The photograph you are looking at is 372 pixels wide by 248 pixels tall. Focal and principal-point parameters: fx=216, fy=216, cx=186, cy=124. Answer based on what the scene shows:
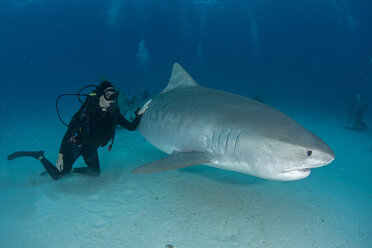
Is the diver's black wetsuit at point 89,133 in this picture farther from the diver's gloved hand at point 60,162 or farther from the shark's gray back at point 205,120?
the shark's gray back at point 205,120

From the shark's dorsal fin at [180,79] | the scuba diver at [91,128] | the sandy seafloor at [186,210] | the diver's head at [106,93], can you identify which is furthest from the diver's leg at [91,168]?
the shark's dorsal fin at [180,79]

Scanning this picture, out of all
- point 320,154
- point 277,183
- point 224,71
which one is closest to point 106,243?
point 320,154

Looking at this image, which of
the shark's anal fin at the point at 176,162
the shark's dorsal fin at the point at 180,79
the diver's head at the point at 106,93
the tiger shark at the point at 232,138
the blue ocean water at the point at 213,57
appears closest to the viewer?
the tiger shark at the point at 232,138

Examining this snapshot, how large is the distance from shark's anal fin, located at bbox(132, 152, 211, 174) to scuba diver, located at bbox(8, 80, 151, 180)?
1742 mm

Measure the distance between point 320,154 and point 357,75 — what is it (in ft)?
330

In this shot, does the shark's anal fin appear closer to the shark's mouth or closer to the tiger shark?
the tiger shark

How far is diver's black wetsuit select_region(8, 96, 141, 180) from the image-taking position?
4086 mm

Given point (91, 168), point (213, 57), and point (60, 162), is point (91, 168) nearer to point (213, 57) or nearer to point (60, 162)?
point (60, 162)

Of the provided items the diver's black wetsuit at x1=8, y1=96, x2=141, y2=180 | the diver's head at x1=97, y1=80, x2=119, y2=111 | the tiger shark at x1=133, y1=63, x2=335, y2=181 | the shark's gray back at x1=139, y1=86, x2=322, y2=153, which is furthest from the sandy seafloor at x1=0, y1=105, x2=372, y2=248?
the diver's head at x1=97, y1=80, x2=119, y2=111

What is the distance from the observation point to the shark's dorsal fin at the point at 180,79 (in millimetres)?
4680

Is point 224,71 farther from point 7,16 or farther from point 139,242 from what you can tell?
point 139,242

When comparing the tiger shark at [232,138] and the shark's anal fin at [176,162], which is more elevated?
the tiger shark at [232,138]

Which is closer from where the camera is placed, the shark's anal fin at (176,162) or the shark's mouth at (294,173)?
the shark's mouth at (294,173)

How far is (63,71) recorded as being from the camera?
5315 inches
